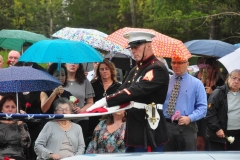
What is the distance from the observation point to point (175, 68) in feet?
24.3

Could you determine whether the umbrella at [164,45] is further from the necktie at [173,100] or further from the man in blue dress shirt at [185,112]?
the necktie at [173,100]

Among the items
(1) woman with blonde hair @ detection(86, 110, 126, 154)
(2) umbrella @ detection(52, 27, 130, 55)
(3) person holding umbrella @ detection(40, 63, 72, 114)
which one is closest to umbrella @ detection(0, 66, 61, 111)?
(3) person holding umbrella @ detection(40, 63, 72, 114)

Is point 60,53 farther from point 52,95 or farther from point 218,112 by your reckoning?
point 218,112

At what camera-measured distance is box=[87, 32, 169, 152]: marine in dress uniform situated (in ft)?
18.7

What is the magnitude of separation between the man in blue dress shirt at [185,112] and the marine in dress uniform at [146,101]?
1.28m

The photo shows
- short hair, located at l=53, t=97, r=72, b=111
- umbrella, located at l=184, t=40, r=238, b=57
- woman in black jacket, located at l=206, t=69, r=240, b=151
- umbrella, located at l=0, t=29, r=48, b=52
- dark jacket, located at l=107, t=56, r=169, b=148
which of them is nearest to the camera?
dark jacket, located at l=107, t=56, r=169, b=148

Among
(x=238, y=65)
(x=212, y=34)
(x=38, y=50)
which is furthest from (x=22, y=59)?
(x=212, y=34)

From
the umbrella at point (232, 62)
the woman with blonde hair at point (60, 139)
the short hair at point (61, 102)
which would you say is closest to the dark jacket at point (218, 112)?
the umbrella at point (232, 62)

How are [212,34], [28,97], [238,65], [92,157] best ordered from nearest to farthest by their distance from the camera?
[92,157], [238,65], [28,97], [212,34]

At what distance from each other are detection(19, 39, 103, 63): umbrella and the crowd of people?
1.45 ft

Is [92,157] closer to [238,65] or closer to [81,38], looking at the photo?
[238,65]

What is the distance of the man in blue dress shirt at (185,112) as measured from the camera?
718 centimetres

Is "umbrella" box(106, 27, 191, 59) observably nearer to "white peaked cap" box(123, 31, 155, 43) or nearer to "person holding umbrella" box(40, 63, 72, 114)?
"person holding umbrella" box(40, 63, 72, 114)

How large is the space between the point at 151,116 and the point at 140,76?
0.42 m
